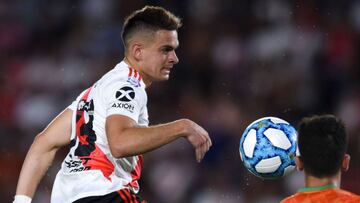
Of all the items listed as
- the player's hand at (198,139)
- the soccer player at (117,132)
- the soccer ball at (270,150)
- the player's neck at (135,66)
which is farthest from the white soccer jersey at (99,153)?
the soccer ball at (270,150)

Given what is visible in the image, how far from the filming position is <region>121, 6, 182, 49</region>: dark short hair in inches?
214

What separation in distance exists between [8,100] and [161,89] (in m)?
1.97

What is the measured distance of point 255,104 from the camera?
10.4 m

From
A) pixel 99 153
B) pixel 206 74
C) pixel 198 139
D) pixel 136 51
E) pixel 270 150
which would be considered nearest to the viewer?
pixel 198 139

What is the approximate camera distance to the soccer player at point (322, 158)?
4.11 m

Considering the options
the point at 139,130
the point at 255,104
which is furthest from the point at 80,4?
the point at 139,130

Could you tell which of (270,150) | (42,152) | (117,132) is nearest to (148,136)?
(117,132)

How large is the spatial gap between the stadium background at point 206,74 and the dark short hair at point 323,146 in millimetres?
5281

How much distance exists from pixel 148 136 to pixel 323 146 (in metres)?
0.96

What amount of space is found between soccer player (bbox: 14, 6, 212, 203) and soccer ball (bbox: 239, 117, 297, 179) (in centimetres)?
68

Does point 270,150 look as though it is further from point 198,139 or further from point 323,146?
point 323,146

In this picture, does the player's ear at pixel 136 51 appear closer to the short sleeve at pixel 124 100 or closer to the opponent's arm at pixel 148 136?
the short sleeve at pixel 124 100

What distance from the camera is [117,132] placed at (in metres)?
4.59

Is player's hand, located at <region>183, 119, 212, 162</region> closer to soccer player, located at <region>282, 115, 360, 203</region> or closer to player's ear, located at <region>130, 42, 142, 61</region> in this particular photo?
soccer player, located at <region>282, 115, 360, 203</region>
